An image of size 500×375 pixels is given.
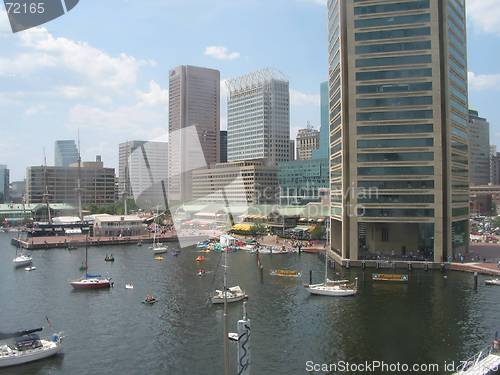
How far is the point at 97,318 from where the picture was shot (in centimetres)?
5675

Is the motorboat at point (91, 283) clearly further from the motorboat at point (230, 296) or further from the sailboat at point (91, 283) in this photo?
the motorboat at point (230, 296)

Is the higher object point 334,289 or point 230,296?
point 334,289

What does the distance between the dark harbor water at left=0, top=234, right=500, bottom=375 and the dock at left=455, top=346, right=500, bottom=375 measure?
1934 millimetres

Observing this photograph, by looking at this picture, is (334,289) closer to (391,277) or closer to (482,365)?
(391,277)

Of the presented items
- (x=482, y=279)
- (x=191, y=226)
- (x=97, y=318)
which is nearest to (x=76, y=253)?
(x=191, y=226)

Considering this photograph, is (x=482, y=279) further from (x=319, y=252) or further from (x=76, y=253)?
(x=76, y=253)

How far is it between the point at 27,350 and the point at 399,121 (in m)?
67.6

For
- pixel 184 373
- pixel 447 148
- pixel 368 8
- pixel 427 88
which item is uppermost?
pixel 368 8

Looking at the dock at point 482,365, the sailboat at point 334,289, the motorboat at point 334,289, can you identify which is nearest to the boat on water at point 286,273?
the sailboat at point 334,289

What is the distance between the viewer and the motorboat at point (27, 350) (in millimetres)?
41812

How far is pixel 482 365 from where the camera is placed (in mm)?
37312

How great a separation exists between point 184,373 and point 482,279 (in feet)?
180

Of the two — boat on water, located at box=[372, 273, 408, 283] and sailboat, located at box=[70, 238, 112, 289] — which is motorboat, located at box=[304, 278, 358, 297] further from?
sailboat, located at box=[70, 238, 112, 289]

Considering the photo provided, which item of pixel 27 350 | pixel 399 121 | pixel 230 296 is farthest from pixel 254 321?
pixel 399 121
